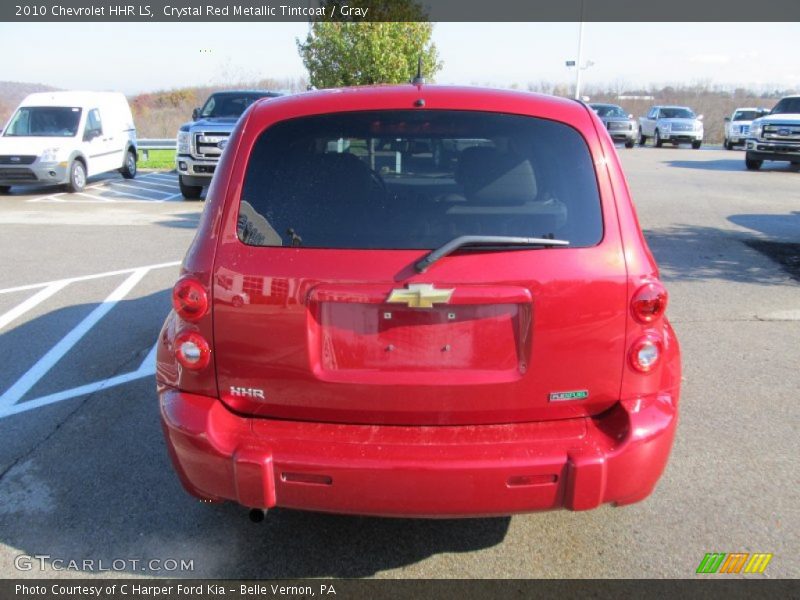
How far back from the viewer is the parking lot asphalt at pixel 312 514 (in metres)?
2.92

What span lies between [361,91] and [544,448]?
1.60 meters

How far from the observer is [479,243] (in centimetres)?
244

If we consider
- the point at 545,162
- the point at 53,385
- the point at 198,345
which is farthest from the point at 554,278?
the point at 53,385

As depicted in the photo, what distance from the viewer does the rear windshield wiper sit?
2402 mm

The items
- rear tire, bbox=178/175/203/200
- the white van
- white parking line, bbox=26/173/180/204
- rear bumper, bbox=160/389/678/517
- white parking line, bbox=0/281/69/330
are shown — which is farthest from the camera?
the white van

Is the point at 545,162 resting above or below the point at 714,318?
above

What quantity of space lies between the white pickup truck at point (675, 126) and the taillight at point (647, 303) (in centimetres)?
3247

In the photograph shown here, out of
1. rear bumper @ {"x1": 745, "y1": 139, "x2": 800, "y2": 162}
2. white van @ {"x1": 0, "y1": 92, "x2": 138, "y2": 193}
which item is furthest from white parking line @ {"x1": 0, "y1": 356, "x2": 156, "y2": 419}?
rear bumper @ {"x1": 745, "y1": 139, "x2": 800, "y2": 162}

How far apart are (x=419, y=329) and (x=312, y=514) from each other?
1298mm

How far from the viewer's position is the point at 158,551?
116 inches

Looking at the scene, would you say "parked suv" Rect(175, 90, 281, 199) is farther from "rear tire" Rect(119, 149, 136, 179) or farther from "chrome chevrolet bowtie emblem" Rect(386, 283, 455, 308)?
"chrome chevrolet bowtie emblem" Rect(386, 283, 455, 308)

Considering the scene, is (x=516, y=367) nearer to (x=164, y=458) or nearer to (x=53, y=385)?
(x=164, y=458)

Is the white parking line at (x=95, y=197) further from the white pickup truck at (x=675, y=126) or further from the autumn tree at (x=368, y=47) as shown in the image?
the white pickup truck at (x=675, y=126)

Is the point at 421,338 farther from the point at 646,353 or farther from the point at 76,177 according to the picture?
the point at 76,177
